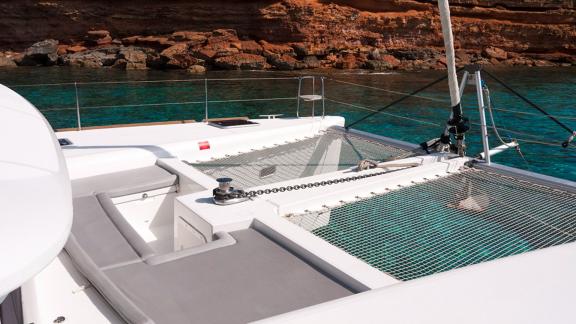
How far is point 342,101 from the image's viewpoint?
1848 centimetres

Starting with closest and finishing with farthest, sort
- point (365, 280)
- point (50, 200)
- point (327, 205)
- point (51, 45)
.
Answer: point (50, 200), point (365, 280), point (327, 205), point (51, 45)

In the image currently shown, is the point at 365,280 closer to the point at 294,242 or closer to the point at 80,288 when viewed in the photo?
the point at 294,242

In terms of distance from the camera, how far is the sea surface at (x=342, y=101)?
435 inches

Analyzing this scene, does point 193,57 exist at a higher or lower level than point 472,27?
lower

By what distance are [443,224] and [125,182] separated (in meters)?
2.15

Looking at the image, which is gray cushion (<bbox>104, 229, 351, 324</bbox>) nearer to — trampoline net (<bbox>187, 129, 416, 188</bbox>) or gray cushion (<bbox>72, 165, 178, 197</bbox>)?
gray cushion (<bbox>72, 165, 178, 197</bbox>)

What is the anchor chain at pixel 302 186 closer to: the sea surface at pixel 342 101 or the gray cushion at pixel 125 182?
the gray cushion at pixel 125 182

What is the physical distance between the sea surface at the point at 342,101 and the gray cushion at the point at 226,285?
488cm

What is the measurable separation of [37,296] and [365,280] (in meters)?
1.40

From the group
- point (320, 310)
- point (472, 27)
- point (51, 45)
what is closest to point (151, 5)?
point (51, 45)

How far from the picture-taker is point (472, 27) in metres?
35.9

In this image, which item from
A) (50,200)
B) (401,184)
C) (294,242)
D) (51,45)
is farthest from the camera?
(51,45)

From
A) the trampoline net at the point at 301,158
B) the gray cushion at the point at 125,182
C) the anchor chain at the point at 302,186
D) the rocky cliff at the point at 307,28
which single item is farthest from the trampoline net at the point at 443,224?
the rocky cliff at the point at 307,28

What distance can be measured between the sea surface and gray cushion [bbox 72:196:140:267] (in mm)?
4072
